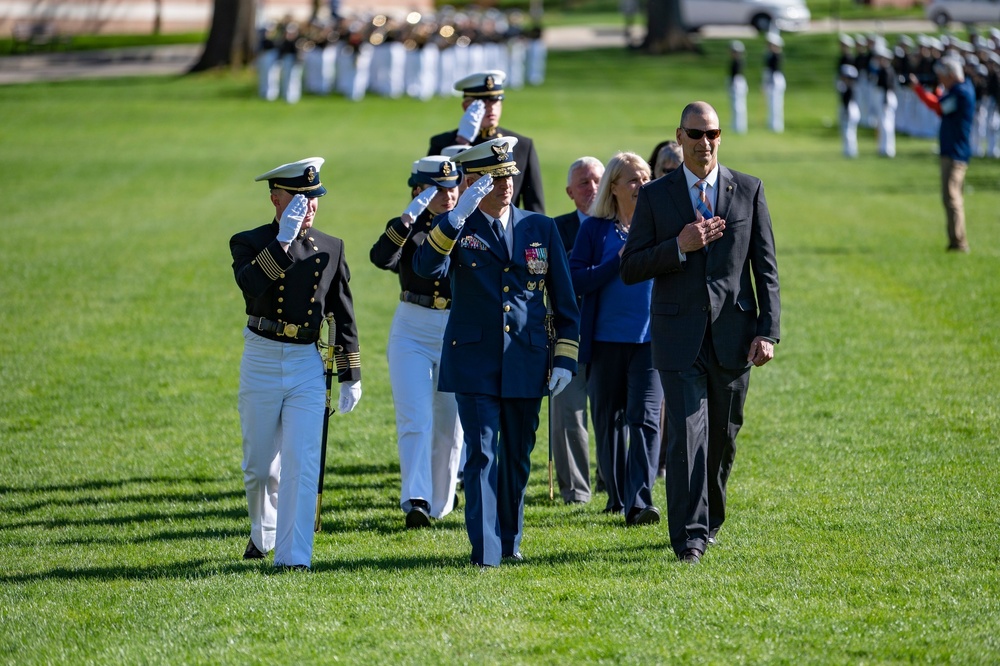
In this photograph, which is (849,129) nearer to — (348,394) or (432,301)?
(432,301)

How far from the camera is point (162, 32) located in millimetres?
68000

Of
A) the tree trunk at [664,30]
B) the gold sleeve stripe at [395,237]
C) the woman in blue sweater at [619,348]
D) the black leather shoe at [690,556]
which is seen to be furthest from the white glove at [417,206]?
the tree trunk at [664,30]

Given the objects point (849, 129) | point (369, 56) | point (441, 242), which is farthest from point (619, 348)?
point (369, 56)

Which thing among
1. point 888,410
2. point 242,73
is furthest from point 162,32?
point 888,410

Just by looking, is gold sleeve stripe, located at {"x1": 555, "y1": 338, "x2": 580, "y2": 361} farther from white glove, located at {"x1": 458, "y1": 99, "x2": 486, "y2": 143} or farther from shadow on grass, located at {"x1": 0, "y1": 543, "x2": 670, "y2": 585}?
white glove, located at {"x1": 458, "y1": 99, "x2": 486, "y2": 143}

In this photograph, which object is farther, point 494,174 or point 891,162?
point 891,162

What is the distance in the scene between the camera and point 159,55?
5834 centimetres

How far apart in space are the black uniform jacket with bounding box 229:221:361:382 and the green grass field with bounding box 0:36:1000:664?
4.39 ft

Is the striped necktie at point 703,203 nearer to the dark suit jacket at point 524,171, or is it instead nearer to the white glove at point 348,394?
the white glove at point 348,394

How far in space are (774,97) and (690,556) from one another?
3266cm

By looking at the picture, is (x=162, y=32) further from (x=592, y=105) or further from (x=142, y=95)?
(x=592, y=105)

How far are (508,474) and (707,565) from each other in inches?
43.5

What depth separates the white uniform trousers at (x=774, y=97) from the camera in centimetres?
3766

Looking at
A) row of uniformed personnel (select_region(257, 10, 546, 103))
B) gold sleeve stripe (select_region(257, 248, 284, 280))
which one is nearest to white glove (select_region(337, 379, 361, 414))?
gold sleeve stripe (select_region(257, 248, 284, 280))
